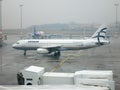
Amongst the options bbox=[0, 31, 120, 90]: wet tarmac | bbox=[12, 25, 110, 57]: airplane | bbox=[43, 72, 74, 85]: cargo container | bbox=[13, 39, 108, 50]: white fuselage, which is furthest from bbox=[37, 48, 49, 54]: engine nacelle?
bbox=[43, 72, 74, 85]: cargo container

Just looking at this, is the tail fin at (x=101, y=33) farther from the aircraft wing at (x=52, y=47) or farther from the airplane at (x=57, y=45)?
the aircraft wing at (x=52, y=47)

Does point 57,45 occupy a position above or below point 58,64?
above

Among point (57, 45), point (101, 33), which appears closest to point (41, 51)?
point (57, 45)

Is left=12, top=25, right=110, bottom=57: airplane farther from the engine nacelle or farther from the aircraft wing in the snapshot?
the engine nacelle

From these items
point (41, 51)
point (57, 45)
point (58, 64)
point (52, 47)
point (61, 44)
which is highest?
point (61, 44)

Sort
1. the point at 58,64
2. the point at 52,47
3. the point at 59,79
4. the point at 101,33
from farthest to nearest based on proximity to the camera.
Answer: the point at 101,33
the point at 52,47
the point at 58,64
the point at 59,79

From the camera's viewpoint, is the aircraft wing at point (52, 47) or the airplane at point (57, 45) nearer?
the aircraft wing at point (52, 47)

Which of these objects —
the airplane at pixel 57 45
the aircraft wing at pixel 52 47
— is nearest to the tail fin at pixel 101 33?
the airplane at pixel 57 45

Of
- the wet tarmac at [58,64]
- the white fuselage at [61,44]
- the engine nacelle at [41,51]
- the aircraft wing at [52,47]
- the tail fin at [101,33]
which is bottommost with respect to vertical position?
the wet tarmac at [58,64]

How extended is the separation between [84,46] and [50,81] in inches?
1307

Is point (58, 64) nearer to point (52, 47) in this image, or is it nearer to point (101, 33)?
point (52, 47)

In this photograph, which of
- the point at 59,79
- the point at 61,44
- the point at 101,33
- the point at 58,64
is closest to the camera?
the point at 59,79

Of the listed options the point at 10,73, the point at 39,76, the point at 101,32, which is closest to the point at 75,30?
the point at 101,32

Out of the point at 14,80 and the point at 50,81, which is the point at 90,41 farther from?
the point at 50,81
